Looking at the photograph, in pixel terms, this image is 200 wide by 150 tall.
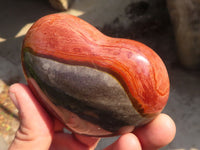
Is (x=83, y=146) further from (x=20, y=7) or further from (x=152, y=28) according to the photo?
(x=20, y=7)

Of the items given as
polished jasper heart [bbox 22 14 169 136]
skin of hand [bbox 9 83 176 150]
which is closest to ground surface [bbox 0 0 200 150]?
skin of hand [bbox 9 83 176 150]

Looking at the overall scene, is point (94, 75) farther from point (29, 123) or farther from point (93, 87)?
point (29, 123)

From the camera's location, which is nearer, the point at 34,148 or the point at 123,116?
the point at 123,116

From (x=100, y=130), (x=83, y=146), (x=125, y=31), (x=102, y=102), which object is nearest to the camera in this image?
(x=102, y=102)

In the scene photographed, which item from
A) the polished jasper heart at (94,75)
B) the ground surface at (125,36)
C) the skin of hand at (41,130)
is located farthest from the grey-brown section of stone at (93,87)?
the ground surface at (125,36)

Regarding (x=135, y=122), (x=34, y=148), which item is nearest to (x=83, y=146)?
(x=34, y=148)

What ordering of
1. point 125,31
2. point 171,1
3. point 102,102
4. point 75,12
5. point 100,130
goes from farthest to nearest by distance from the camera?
point 75,12, point 125,31, point 171,1, point 100,130, point 102,102

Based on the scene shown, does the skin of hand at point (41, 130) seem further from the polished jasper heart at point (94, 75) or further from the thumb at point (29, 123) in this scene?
the polished jasper heart at point (94, 75)
